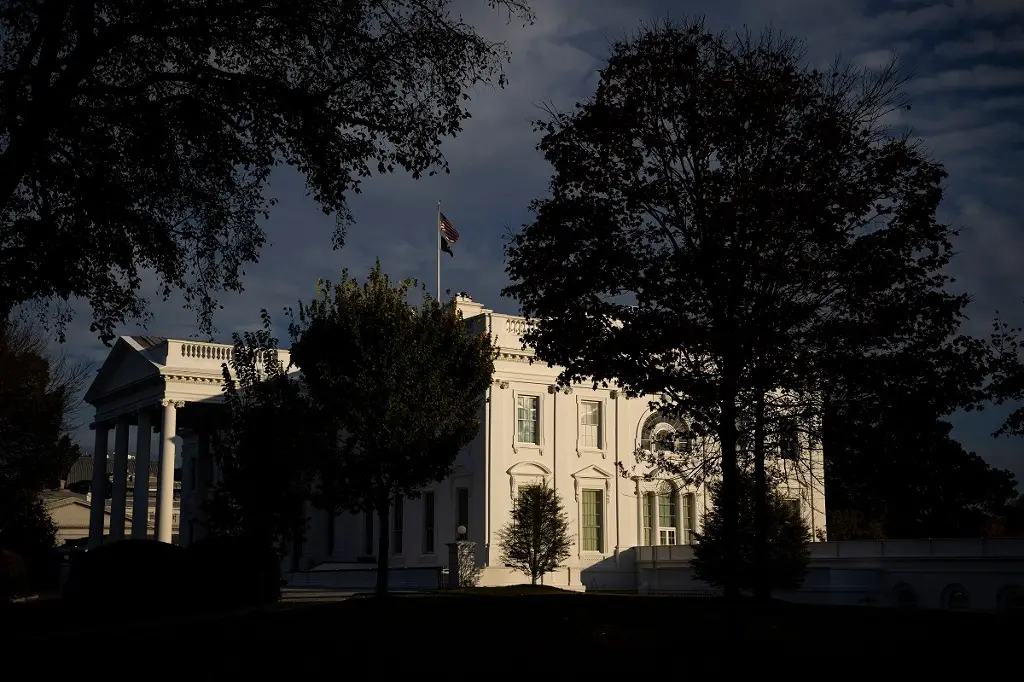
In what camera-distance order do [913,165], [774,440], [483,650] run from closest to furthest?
[483,650] < [913,165] < [774,440]

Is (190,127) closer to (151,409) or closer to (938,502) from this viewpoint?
(151,409)

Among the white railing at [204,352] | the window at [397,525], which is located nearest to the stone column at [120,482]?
the white railing at [204,352]

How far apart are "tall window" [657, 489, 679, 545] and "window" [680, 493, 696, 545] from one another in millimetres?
429

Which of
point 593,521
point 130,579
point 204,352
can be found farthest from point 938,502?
point 130,579

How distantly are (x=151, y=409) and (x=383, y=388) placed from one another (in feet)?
90.0

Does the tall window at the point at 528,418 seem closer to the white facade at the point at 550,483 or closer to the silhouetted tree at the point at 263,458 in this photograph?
the white facade at the point at 550,483

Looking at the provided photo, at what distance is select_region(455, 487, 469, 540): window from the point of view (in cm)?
4691

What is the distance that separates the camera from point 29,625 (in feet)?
67.0

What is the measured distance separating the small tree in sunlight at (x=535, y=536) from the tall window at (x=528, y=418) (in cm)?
399

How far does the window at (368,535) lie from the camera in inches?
A: 2018

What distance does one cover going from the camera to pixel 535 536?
43.1 m

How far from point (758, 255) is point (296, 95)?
27.0 feet

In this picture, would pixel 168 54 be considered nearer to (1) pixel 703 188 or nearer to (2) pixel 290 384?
(1) pixel 703 188

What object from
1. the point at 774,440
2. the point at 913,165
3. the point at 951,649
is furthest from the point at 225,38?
the point at 774,440
